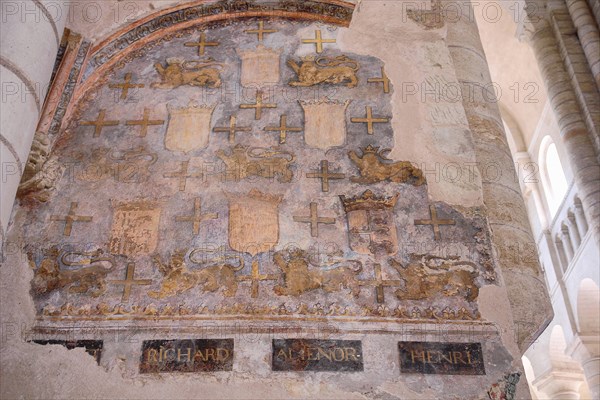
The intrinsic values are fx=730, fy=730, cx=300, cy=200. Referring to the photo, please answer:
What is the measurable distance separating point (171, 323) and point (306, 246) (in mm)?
1287

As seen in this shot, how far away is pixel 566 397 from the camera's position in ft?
42.2

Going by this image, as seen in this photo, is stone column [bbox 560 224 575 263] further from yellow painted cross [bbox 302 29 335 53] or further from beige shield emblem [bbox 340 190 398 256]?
beige shield emblem [bbox 340 190 398 256]

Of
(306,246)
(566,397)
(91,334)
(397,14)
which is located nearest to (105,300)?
(91,334)

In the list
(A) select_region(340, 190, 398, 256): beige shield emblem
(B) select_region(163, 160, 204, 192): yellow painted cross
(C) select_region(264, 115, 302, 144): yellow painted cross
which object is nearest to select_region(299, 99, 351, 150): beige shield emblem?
(C) select_region(264, 115, 302, 144): yellow painted cross

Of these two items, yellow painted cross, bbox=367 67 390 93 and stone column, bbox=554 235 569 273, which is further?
stone column, bbox=554 235 569 273

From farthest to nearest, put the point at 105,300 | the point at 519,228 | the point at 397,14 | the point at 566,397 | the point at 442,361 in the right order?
1. the point at 566,397
2. the point at 397,14
3. the point at 519,228
4. the point at 105,300
5. the point at 442,361

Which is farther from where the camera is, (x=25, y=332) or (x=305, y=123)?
(x=305, y=123)

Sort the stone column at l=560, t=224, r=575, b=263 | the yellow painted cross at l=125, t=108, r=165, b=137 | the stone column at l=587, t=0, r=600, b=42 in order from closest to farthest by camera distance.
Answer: the yellow painted cross at l=125, t=108, r=165, b=137 → the stone column at l=587, t=0, r=600, b=42 → the stone column at l=560, t=224, r=575, b=263

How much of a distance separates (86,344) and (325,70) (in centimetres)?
364

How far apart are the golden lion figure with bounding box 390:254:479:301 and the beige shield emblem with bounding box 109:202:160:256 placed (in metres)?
2.06

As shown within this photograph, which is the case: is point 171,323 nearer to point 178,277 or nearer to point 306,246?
point 178,277

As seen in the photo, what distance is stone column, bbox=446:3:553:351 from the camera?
6.01 m

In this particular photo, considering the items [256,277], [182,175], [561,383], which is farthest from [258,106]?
[561,383]

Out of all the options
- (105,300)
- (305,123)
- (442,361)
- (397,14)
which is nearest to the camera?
(442,361)
